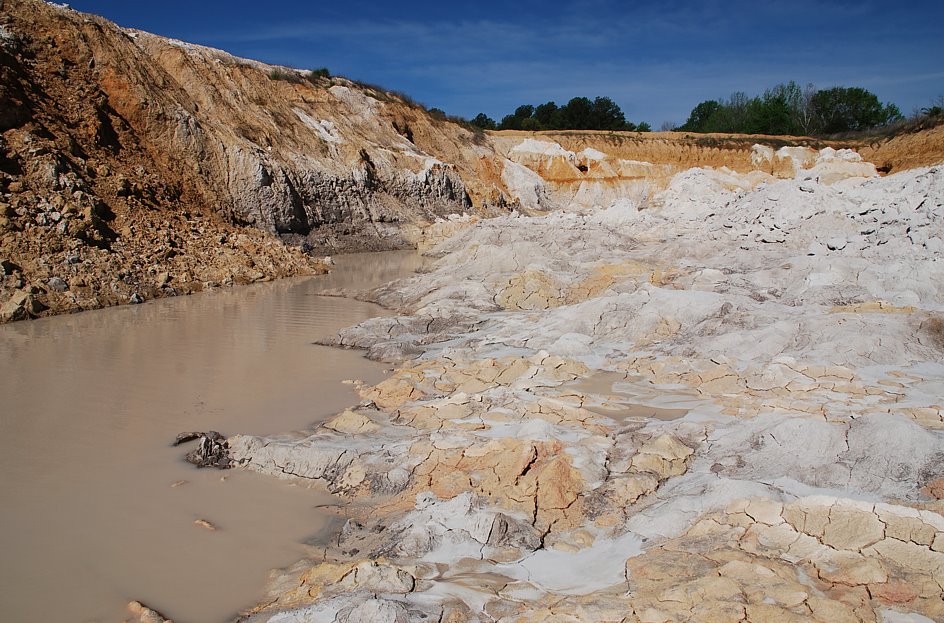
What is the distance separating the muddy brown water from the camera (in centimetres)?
365

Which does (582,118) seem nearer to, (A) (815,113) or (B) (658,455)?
(A) (815,113)

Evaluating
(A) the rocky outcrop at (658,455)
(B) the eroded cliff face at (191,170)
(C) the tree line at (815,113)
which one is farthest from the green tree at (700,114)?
(A) the rocky outcrop at (658,455)

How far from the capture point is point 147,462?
5.29 meters

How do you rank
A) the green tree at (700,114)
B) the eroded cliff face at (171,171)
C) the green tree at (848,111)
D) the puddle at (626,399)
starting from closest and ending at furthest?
the puddle at (626,399)
the eroded cliff face at (171,171)
the green tree at (848,111)
the green tree at (700,114)

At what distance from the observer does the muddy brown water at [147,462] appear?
3.65 meters

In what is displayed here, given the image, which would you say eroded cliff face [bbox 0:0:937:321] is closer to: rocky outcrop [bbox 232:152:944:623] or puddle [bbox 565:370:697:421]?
rocky outcrop [bbox 232:152:944:623]

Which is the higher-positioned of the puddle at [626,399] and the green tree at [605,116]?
the green tree at [605,116]

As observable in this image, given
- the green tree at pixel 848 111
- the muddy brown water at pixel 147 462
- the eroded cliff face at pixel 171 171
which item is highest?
the green tree at pixel 848 111

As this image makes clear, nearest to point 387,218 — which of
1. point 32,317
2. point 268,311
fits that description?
point 268,311

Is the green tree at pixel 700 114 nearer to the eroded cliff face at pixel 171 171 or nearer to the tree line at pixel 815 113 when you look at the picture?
the tree line at pixel 815 113

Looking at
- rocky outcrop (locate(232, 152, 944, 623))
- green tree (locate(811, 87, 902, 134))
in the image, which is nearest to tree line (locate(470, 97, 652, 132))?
green tree (locate(811, 87, 902, 134))

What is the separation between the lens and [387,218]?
25.9m

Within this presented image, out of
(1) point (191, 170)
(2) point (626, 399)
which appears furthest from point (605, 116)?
(2) point (626, 399)

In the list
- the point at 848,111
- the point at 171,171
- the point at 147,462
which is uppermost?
the point at 848,111
